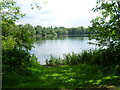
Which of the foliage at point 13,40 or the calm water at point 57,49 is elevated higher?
the foliage at point 13,40

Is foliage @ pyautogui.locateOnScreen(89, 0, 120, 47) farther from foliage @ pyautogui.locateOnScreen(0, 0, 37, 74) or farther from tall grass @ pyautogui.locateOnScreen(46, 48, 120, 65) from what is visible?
foliage @ pyautogui.locateOnScreen(0, 0, 37, 74)

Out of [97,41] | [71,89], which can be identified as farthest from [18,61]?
[97,41]

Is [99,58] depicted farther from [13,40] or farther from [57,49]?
[57,49]

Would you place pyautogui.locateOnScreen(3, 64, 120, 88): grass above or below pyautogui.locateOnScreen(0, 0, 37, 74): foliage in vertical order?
below

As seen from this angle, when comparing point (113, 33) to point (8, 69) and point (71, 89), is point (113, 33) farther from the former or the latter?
point (8, 69)

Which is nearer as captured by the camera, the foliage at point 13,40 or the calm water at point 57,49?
the foliage at point 13,40

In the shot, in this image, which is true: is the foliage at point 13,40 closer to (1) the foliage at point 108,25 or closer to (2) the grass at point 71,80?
(2) the grass at point 71,80

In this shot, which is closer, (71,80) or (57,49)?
(71,80)

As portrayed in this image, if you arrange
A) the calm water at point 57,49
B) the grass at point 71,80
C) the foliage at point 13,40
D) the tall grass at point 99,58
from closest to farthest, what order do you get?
the grass at point 71,80
the foliage at point 13,40
the tall grass at point 99,58
the calm water at point 57,49

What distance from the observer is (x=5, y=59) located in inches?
288

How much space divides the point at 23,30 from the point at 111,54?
5.39 metres

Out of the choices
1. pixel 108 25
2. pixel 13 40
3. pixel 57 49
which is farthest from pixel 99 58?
pixel 57 49

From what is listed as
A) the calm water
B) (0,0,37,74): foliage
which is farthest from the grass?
the calm water

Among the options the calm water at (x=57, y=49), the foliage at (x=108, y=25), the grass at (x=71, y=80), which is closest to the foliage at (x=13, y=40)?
the grass at (x=71, y=80)
